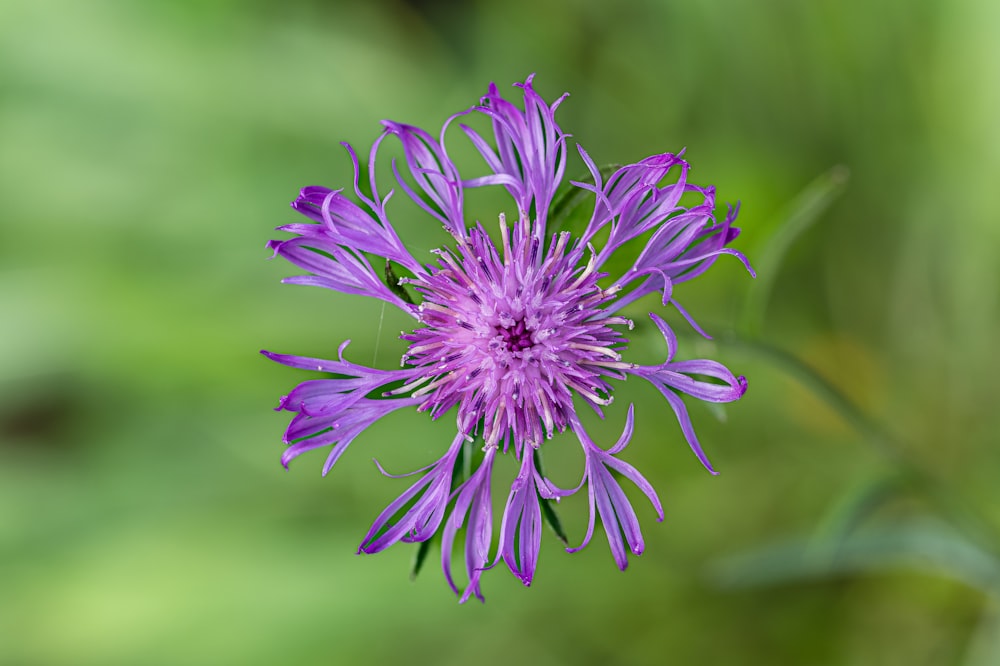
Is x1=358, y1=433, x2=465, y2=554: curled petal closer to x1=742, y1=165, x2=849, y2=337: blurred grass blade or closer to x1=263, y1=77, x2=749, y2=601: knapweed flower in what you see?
x1=263, y1=77, x2=749, y2=601: knapweed flower

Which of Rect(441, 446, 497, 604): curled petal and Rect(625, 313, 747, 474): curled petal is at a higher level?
Rect(625, 313, 747, 474): curled petal

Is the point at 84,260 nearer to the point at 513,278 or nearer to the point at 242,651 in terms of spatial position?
the point at 242,651

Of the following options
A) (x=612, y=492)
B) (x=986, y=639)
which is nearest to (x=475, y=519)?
(x=612, y=492)

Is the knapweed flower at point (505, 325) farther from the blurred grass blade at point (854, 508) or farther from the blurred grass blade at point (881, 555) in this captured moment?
the blurred grass blade at point (881, 555)

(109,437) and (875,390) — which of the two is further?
(109,437)

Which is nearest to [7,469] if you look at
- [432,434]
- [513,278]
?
[432,434]

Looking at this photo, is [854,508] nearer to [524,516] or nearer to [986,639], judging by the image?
[524,516]

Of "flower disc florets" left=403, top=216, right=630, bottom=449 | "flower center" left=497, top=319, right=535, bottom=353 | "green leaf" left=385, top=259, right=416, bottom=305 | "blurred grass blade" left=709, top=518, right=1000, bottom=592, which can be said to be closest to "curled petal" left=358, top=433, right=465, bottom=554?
"flower disc florets" left=403, top=216, right=630, bottom=449
